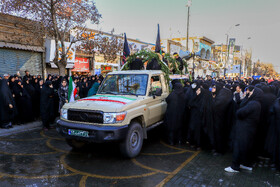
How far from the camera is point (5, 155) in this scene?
5.37 metres

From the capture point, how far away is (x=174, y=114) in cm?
631

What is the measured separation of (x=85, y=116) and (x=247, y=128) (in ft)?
11.5

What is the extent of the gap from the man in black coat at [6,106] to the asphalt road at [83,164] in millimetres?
1387

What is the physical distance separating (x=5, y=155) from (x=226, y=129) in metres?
5.73

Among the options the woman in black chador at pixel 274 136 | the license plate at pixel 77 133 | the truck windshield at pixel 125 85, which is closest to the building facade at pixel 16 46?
the truck windshield at pixel 125 85

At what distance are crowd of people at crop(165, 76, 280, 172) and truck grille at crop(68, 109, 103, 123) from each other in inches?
92.4

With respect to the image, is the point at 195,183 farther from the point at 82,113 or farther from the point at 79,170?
the point at 82,113

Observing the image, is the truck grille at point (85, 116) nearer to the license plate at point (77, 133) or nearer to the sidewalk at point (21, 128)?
the license plate at point (77, 133)

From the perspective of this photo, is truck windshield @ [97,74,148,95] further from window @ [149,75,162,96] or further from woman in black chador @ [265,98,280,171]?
woman in black chador @ [265,98,280,171]

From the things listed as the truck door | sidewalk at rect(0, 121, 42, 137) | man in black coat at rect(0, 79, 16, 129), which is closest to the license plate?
the truck door

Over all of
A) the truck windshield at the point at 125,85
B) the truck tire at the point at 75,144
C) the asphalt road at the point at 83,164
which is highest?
the truck windshield at the point at 125,85

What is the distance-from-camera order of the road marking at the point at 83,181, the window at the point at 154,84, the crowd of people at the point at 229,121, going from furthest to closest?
the window at the point at 154,84 < the crowd of people at the point at 229,121 < the road marking at the point at 83,181

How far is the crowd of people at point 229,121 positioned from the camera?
14.7 ft

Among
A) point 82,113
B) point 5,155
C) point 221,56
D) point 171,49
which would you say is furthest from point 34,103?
point 221,56
